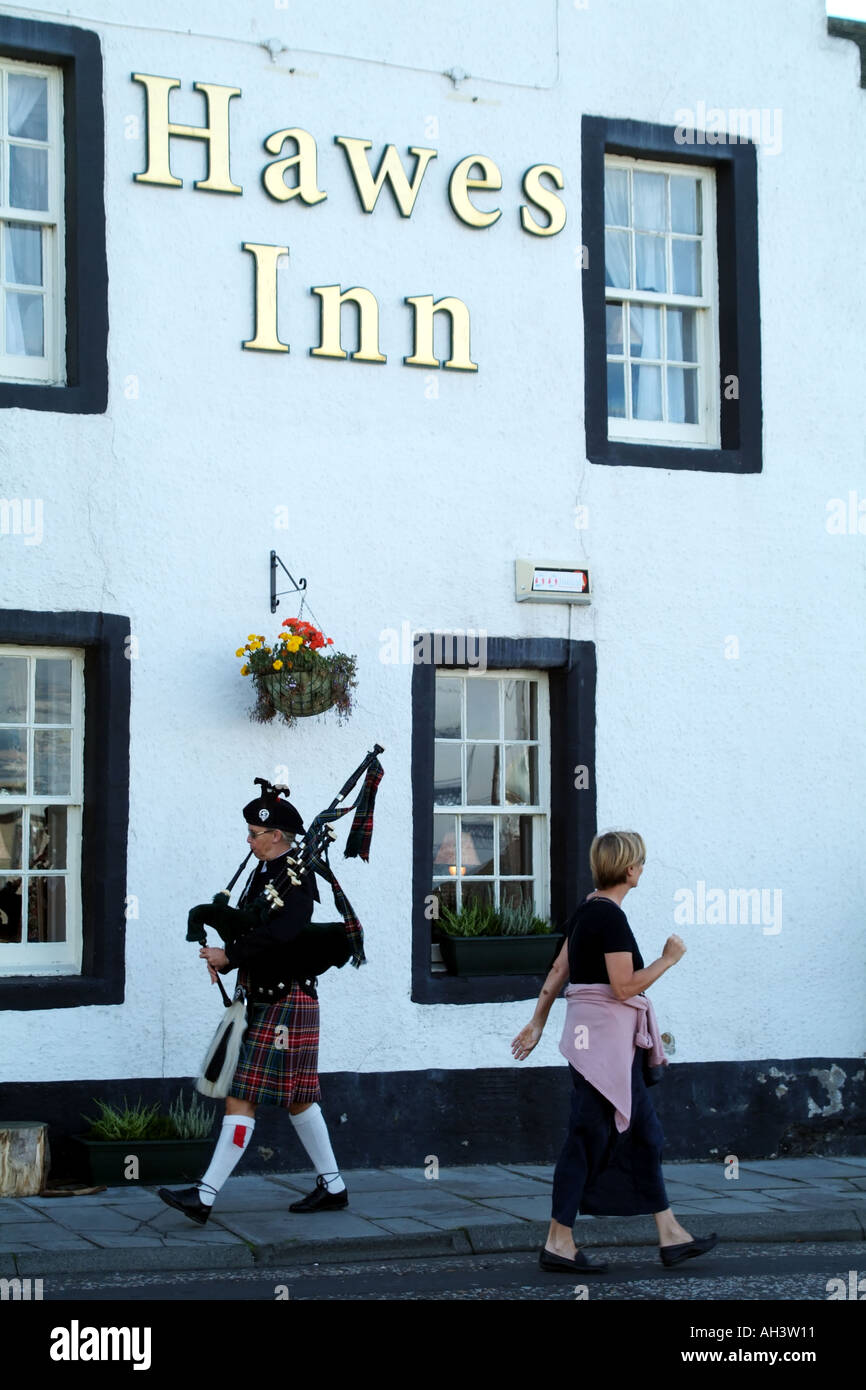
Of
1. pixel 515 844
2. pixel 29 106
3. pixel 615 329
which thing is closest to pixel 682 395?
pixel 615 329

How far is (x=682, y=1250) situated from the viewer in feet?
25.0

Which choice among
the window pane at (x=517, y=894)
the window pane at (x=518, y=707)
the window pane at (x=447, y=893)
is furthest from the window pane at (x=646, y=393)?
the window pane at (x=447, y=893)

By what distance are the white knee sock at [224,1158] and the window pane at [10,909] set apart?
2209mm

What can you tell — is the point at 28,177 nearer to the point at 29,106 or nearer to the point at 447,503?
the point at 29,106

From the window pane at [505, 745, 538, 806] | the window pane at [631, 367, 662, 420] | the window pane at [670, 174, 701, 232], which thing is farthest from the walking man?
the window pane at [670, 174, 701, 232]

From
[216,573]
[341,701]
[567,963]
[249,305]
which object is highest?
[249,305]

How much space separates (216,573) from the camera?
33.9 feet

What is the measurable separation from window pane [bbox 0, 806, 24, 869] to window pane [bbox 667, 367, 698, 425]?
189 inches

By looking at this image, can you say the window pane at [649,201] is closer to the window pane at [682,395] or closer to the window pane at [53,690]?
the window pane at [682,395]

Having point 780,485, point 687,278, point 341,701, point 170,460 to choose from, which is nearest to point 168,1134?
point 341,701

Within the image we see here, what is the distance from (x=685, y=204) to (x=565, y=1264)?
280 inches

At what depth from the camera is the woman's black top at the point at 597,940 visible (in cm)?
752
